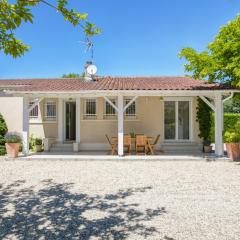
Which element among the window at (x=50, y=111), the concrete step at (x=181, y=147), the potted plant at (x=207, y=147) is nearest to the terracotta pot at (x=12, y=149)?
the window at (x=50, y=111)

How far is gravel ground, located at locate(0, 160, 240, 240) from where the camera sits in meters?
4.81

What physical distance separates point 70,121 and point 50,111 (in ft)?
4.74

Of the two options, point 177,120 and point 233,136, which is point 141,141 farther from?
point 233,136

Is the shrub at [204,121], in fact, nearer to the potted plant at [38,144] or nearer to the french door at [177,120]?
the french door at [177,120]

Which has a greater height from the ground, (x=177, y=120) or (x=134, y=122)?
(x=177, y=120)

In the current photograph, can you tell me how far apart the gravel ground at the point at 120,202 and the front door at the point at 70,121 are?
6.77 metres

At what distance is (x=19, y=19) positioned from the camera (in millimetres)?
2887

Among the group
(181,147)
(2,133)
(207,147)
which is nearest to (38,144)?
(2,133)

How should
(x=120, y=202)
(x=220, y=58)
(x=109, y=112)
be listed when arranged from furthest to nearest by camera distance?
(x=109, y=112) → (x=220, y=58) → (x=120, y=202)

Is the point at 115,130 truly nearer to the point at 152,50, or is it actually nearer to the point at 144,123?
the point at 144,123

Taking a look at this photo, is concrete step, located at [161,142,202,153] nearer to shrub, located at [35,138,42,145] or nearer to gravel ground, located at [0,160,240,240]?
gravel ground, located at [0,160,240,240]

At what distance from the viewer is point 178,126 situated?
55.9 ft

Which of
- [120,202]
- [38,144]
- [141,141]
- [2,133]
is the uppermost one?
[2,133]

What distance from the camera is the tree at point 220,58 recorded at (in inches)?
465
